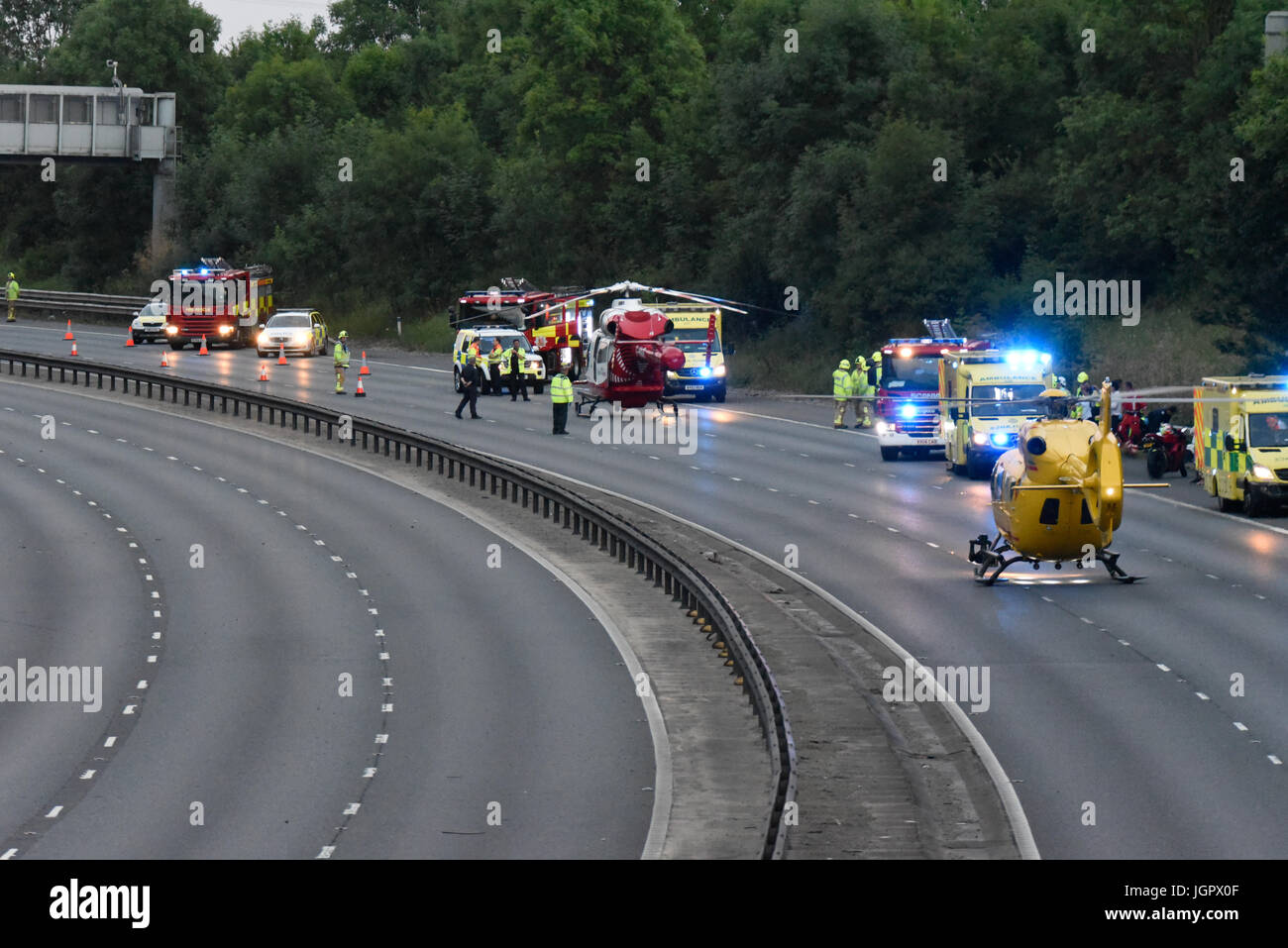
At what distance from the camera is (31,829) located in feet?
57.0

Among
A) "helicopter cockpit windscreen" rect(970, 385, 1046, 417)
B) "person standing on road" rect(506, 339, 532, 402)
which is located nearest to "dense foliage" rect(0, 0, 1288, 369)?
"helicopter cockpit windscreen" rect(970, 385, 1046, 417)

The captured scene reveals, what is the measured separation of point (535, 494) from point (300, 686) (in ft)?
46.5

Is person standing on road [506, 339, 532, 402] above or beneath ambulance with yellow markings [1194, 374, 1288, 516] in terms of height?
above

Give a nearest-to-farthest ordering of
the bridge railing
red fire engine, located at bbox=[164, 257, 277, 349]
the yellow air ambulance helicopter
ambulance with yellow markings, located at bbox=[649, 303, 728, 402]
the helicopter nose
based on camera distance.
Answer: the bridge railing → the yellow air ambulance helicopter → the helicopter nose → ambulance with yellow markings, located at bbox=[649, 303, 728, 402] → red fire engine, located at bbox=[164, 257, 277, 349]

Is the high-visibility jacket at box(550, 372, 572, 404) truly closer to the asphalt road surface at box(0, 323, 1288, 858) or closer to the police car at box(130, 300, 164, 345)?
the asphalt road surface at box(0, 323, 1288, 858)

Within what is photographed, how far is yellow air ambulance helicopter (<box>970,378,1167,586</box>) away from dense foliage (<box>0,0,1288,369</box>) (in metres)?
21.1

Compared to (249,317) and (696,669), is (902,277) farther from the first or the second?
(696,669)

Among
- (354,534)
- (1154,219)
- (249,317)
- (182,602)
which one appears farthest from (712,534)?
(249,317)

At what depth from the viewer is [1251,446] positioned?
116 ft

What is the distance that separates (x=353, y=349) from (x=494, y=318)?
9.00 meters

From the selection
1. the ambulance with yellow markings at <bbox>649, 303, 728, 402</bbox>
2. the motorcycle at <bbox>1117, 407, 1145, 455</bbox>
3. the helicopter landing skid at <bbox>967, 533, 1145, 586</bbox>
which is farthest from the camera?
the ambulance with yellow markings at <bbox>649, 303, 728, 402</bbox>

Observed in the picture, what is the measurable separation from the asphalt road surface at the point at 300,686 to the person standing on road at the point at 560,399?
8.58 metres

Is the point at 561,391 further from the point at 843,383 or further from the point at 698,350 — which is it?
the point at 698,350

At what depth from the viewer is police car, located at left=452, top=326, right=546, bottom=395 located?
2285 inches
